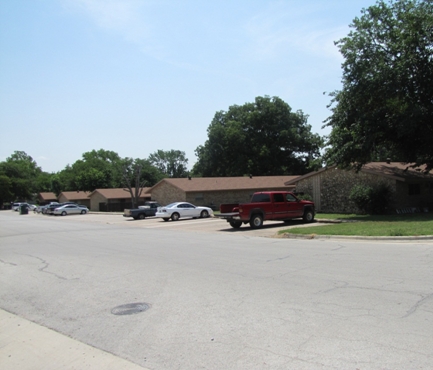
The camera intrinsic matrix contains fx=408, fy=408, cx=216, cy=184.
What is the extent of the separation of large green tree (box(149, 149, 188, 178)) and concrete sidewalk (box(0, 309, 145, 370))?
11471cm

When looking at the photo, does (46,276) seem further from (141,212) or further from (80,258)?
(141,212)

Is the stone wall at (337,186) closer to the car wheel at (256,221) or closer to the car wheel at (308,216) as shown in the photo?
the car wheel at (308,216)

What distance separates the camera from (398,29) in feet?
84.9

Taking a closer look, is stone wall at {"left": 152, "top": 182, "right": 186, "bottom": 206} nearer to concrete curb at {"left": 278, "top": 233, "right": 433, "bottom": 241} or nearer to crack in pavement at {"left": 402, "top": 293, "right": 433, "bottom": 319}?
concrete curb at {"left": 278, "top": 233, "right": 433, "bottom": 241}

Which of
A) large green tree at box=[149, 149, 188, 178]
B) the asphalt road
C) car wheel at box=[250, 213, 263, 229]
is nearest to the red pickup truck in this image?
car wheel at box=[250, 213, 263, 229]

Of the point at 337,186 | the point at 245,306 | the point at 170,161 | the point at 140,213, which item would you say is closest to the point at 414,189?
the point at 337,186

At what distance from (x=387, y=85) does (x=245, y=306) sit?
885 inches

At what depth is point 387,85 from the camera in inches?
987

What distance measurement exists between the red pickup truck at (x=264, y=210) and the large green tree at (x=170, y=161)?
317ft

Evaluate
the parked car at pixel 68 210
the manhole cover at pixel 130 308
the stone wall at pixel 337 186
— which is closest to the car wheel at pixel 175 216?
the stone wall at pixel 337 186

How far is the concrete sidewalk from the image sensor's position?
4.90 metres

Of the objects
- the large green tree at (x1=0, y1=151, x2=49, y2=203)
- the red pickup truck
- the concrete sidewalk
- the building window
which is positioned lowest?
the concrete sidewalk

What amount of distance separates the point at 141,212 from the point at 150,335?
35454 millimetres

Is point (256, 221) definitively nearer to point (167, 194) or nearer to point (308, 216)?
point (308, 216)
